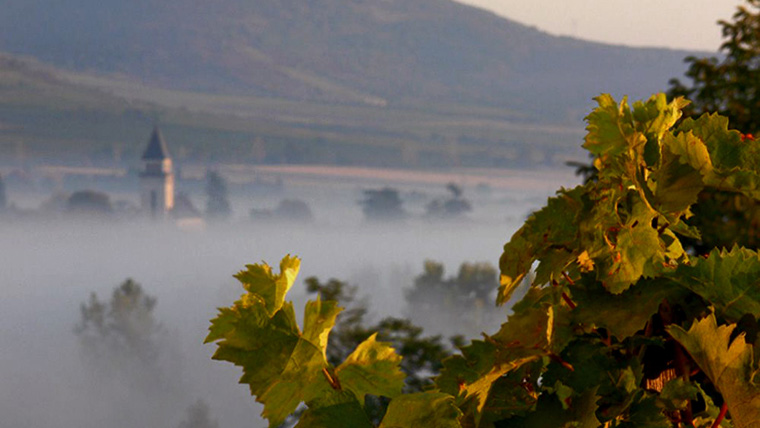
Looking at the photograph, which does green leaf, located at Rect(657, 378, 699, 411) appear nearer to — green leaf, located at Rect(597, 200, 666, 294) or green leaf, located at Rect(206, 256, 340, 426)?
green leaf, located at Rect(597, 200, 666, 294)

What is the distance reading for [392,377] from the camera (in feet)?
4.60

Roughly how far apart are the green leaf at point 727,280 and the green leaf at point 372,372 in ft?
1.43

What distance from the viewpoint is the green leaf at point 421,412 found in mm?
1308

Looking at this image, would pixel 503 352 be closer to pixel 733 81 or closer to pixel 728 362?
pixel 728 362

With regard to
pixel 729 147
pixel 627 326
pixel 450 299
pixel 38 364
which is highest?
pixel 729 147

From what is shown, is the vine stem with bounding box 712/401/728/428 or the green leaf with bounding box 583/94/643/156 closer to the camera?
the vine stem with bounding box 712/401/728/428

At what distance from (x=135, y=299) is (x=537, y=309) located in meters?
146

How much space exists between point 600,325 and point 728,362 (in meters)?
0.20

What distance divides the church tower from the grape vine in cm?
15624

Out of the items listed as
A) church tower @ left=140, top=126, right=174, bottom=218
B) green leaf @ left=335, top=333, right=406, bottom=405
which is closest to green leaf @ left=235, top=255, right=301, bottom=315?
green leaf @ left=335, top=333, right=406, bottom=405

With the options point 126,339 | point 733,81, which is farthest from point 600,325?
A: point 126,339

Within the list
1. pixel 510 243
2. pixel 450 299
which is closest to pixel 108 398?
pixel 450 299

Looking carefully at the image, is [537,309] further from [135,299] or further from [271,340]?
[135,299]

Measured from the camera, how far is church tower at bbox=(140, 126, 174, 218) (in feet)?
518
